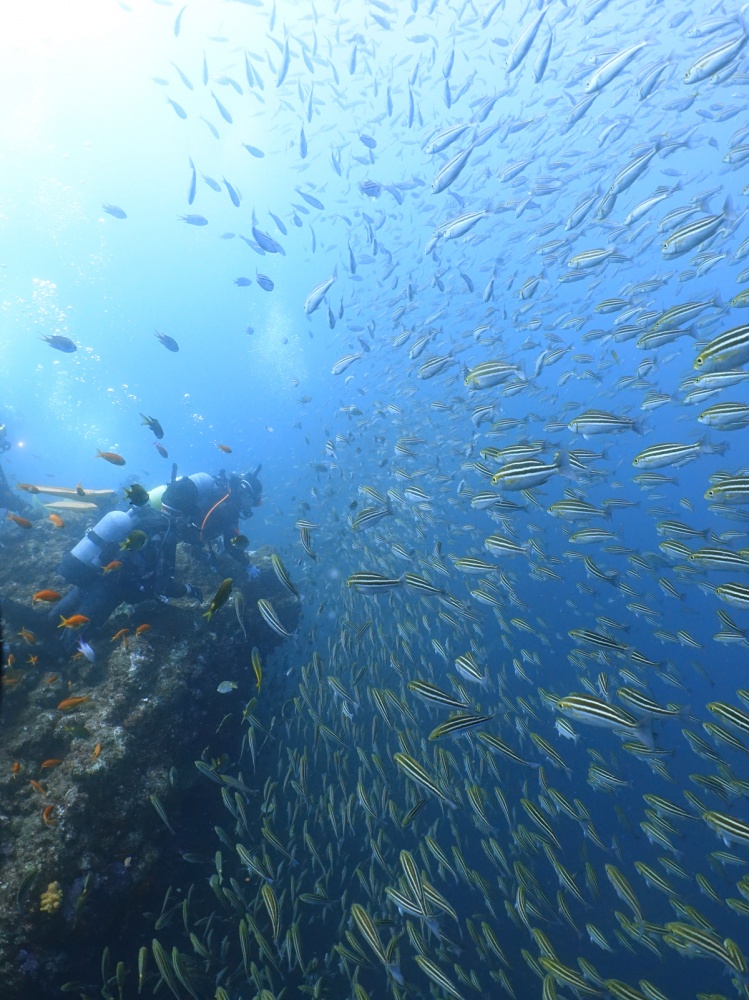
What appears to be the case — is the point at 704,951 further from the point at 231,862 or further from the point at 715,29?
the point at 715,29

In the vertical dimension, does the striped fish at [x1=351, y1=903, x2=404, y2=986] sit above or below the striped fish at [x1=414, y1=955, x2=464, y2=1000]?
above

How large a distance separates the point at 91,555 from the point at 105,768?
3216mm

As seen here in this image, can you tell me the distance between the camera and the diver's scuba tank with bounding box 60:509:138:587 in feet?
21.7

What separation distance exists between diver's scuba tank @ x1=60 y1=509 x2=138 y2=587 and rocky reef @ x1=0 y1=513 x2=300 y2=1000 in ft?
2.92

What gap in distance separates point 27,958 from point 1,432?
17.5 meters

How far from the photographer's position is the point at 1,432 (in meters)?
15.7

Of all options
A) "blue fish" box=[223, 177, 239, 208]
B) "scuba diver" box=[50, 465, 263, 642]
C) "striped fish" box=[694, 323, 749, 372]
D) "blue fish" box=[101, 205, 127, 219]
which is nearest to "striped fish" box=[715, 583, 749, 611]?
"striped fish" box=[694, 323, 749, 372]

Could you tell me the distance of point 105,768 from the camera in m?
4.78

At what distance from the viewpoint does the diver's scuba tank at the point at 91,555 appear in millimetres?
6617

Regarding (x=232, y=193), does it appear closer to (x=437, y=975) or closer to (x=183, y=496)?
(x=183, y=496)

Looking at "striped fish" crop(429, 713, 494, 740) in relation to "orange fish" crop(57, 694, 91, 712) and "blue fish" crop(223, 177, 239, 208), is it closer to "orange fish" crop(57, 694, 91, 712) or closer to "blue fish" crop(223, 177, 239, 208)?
"orange fish" crop(57, 694, 91, 712)

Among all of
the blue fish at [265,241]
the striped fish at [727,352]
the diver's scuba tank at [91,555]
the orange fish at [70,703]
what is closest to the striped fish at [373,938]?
the orange fish at [70,703]

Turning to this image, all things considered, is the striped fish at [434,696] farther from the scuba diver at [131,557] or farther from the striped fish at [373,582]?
the scuba diver at [131,557]

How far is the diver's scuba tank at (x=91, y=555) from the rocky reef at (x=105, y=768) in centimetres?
89
